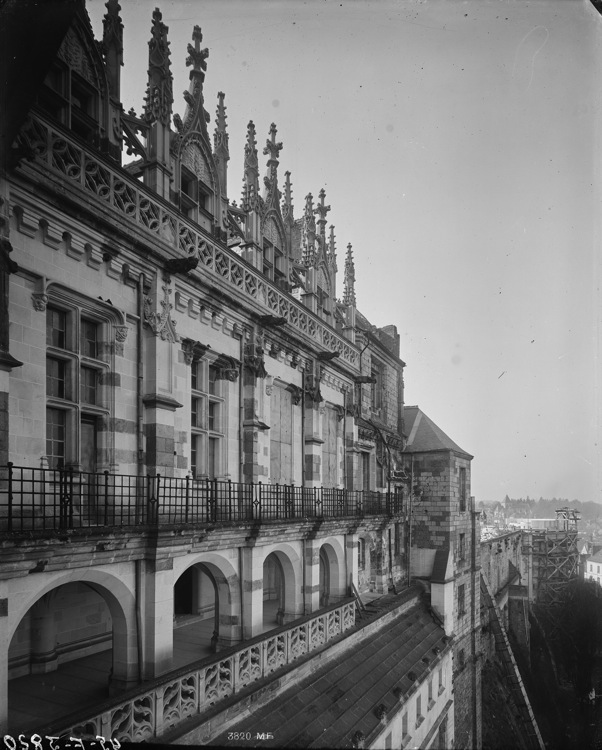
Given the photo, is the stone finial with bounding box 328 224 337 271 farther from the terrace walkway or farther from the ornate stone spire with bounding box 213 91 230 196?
the terrace walkway

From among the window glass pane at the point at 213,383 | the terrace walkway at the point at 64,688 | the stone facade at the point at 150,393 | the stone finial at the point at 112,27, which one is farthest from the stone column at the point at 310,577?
the stone finial at the point at 112,27

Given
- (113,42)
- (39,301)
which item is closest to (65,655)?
(39,301)

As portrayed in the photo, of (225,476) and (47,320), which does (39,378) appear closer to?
(47,320)

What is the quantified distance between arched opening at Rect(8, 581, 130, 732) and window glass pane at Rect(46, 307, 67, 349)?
381cm

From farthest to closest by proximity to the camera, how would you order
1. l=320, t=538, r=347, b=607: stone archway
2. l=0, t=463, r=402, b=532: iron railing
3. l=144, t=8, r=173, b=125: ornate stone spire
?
l=320, t=538, r=347, b=607: stone archway, l=144, t=8, r=173, b=125: ornate stone spire, l=0, t=463, r=402, b=532: iron railing

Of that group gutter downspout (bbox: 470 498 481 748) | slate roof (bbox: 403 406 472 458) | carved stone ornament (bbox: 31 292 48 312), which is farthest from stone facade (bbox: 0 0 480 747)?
gutter downspout (bbox: 470 498 481 748)

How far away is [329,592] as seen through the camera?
17750mm

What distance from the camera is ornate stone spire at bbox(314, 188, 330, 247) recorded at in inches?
742

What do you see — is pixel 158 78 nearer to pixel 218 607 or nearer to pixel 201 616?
pixel 218 607

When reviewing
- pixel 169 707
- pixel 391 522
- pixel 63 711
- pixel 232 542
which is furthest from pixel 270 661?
pixel 391 522

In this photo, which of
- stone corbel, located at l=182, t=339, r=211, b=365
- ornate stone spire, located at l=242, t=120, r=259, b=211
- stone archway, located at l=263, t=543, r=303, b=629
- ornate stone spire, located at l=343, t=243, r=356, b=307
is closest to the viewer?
stone corbel, located at l=182, t=339, r=211, b=365

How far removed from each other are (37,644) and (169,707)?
4.04m

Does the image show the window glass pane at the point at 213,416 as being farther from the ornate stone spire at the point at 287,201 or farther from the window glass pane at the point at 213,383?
the ornate stone spire at the point at 287,201

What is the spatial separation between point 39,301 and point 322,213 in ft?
41.2
